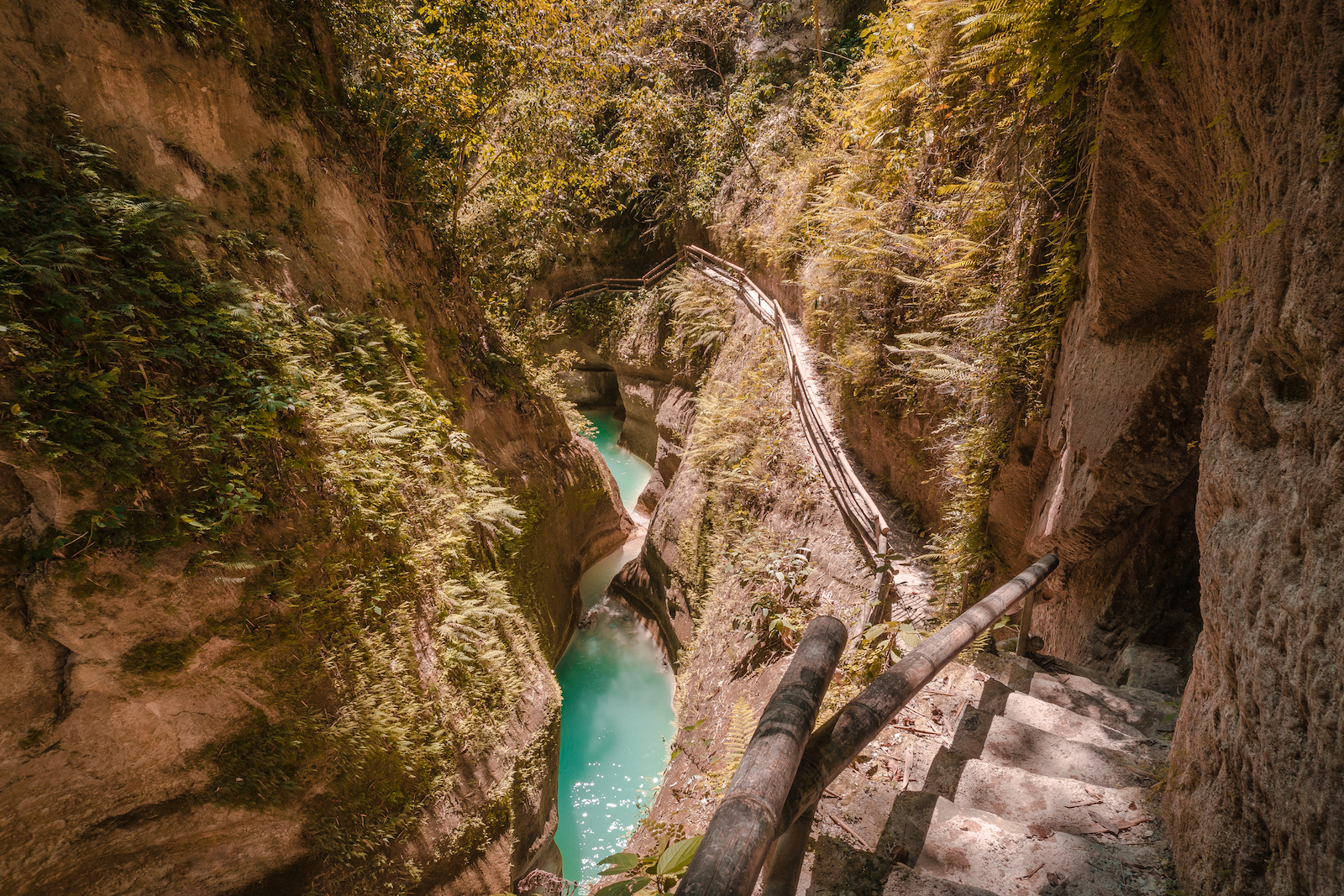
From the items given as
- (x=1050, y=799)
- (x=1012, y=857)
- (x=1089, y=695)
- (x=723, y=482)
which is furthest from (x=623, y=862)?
(x=723, y=482)

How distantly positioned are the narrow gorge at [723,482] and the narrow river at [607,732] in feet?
0.31

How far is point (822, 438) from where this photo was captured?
8.18m

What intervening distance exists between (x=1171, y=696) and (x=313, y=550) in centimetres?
640

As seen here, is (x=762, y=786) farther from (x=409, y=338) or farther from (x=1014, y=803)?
(x=409, y=338)

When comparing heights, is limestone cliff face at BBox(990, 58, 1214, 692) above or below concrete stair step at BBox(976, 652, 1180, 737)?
above

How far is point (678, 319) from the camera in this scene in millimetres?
14883

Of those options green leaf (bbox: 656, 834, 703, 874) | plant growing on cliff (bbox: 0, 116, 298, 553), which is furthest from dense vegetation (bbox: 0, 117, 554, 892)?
green leaf (bbox: 656, 834, 703, 874)

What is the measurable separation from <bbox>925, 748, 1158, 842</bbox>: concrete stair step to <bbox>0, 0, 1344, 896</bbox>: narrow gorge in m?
0.02

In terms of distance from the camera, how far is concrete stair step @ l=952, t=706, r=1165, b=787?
2.56 metres

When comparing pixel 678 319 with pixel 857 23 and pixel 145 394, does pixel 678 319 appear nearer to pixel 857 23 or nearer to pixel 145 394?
pixel 857 23

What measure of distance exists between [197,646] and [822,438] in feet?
23.6

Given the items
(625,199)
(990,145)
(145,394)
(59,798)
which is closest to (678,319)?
(625,199)

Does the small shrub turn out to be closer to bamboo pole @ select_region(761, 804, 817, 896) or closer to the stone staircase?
the stone staircase

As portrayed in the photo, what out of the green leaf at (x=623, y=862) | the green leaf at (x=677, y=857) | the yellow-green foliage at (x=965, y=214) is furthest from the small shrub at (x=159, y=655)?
the yellow-green foliage at (x=965, y=214)
